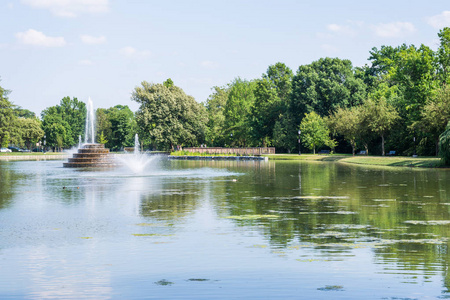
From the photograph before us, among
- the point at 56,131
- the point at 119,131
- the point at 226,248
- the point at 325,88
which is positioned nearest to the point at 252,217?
the point at 226,248

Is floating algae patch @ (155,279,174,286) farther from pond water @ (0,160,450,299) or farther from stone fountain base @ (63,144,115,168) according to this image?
stone fountain base @ (63,144,115,168)

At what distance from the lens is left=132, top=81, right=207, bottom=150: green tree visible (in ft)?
369

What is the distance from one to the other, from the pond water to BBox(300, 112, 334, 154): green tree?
226 feet

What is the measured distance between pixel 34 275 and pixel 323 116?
301 feet

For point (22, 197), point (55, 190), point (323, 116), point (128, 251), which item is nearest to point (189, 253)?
point (128, 251)

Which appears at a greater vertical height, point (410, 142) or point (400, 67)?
point (400, 67)

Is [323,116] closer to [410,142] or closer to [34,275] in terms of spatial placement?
[410,142]

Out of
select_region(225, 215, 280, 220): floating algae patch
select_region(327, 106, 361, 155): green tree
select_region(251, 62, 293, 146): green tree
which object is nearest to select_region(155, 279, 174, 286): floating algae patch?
select_region(225, 215, 280, 220): floating algae patch

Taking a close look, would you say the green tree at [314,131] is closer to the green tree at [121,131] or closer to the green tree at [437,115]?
the green tree at [437,115]

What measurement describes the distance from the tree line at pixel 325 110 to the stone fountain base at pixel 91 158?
36462mm

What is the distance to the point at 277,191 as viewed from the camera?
91.2ft

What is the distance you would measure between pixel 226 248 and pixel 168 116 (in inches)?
4004

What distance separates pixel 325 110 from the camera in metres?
99.6

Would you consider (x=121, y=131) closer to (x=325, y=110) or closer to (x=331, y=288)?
(x=325, y=110)
